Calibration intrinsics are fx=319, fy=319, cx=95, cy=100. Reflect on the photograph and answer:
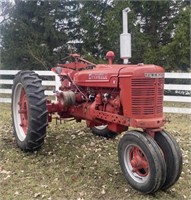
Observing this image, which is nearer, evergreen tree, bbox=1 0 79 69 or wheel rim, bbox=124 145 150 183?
wheel rim, bbox=124 145 150 183

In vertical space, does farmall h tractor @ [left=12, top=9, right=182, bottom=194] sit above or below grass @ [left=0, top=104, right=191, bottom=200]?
above

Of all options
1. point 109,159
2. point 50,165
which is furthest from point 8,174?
point 109,159

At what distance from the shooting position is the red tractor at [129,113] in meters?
3.28

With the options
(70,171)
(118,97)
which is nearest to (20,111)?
(70,171)

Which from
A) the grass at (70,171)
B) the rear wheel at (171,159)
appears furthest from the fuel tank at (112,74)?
the grass at (70,171)

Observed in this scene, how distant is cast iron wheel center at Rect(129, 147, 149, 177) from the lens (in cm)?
334

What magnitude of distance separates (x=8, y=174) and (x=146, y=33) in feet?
29.6

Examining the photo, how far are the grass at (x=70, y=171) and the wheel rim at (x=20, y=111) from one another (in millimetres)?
259

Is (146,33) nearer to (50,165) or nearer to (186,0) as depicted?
(186,0)

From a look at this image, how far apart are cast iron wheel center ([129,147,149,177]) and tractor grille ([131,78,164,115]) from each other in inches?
16.4

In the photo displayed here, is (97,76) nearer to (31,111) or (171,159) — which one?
(31,111)

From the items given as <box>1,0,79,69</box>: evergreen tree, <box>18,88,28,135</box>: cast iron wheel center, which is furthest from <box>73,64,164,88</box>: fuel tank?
<box>1,0,79,69</box>: evergreen tree

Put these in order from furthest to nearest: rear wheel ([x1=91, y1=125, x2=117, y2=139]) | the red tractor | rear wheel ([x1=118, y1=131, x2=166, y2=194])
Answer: rear wheel ([x1=91, y1=125, x2=117, y2=139])
the red tractor
rear wheel ([x1=118, y1=131, x2=166, y2=194])

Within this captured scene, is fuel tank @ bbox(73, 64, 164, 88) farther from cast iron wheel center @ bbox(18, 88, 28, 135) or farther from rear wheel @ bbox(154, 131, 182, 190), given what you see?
cast iron wheel center @ bbox(18, 88, 28, 135)
